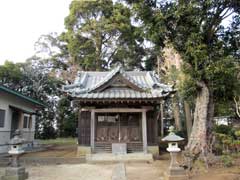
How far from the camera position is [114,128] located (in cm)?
1381

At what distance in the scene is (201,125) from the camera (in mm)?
9570

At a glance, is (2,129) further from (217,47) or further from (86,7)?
(86,7)

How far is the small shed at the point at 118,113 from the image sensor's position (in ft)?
42.1

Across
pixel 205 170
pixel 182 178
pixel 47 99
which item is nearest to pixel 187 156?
pixel 205 170

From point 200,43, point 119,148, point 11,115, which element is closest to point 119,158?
point 119,148

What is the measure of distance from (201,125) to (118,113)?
544 centimetres

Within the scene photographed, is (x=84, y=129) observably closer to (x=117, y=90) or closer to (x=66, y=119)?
(x=117, y=90)

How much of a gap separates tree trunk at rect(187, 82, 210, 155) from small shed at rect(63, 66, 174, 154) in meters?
2.96

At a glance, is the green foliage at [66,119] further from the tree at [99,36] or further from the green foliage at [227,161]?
the green foliage at [227,161]

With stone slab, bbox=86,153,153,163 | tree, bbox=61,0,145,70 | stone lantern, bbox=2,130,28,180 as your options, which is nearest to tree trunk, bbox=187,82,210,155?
stone slab, bbox=86,153,153,163

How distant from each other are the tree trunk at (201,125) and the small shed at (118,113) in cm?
296

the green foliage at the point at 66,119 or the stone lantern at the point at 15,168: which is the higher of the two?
the green foliage at the point at 66,119

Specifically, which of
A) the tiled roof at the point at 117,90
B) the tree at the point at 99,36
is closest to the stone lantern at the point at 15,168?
the tiled roof at the point at 117,90

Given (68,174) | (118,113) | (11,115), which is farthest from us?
(11,115)
